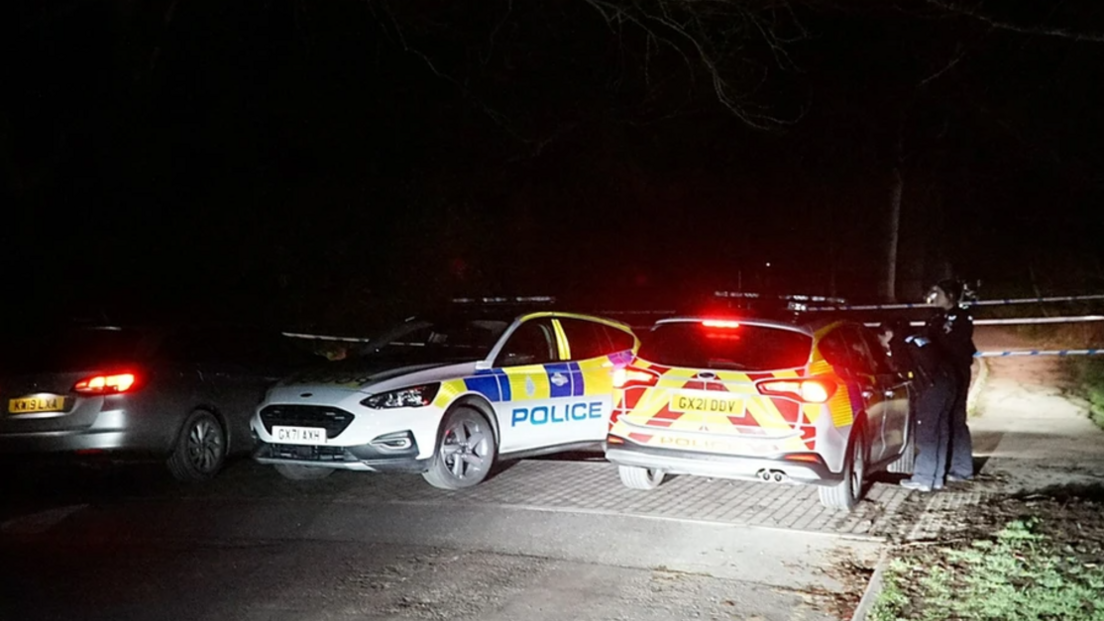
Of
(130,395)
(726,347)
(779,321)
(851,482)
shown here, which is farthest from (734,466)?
(130,395)

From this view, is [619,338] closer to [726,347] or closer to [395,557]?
[726,347]

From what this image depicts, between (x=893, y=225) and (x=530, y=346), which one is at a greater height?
(x=893, y=225)

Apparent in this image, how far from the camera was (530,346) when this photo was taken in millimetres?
9945

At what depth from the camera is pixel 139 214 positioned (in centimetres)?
1930

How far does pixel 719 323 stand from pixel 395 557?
2952 mm

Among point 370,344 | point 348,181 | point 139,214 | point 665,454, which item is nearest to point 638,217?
point 348,181

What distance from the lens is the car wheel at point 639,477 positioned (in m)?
8.84

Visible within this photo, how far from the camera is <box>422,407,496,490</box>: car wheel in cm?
887

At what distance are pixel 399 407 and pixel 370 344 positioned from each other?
1.86 metres

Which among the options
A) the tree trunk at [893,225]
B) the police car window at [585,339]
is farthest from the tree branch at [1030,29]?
the tree trunk at [893,225]

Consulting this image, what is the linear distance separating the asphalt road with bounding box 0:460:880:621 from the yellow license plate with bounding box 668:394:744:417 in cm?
81

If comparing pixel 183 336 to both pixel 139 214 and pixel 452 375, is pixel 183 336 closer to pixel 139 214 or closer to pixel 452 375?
pixel 452 375

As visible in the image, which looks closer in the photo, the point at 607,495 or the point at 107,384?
the point at 607,495

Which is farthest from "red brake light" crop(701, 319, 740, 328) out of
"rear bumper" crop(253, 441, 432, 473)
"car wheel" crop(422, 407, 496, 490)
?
"rear bumper" crop(253, 441, 432, 473)
